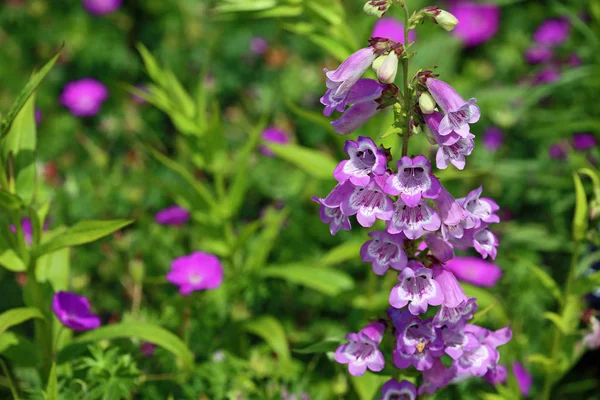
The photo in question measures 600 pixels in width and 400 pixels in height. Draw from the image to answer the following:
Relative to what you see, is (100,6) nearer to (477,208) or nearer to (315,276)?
(315,276)

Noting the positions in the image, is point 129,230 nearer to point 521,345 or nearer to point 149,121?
point 149,121

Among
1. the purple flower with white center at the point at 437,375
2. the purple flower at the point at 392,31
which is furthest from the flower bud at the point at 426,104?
the purple flower at the point at 392,31

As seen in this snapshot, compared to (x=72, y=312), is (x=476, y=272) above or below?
below

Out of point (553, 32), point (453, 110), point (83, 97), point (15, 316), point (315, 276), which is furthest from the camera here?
point (83, 97)

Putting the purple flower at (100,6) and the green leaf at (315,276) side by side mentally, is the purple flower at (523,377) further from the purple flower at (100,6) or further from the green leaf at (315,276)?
the purple flower at (100,6)

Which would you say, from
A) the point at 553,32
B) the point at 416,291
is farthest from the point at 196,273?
the point at 553,32
